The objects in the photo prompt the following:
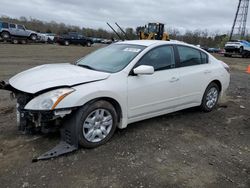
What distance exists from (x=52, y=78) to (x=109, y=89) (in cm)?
82

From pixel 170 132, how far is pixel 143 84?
1.06 meters

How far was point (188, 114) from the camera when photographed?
221 inches

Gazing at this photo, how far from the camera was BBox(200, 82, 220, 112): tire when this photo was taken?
554 cm

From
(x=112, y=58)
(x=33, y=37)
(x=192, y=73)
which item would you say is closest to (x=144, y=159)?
(x=112, y=58)

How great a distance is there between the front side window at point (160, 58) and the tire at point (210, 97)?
1339 millimetres

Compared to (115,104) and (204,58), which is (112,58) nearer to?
(115,104)

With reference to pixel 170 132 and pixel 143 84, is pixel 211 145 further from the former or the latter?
pixel 143 84

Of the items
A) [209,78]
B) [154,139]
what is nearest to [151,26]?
[209,78]

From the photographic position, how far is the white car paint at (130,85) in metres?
3.49

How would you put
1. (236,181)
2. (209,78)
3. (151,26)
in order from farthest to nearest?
(151,26), (209,78), (236,181)

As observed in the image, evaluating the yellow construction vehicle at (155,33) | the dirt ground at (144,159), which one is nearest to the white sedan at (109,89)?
the dirt ground at (144,159)

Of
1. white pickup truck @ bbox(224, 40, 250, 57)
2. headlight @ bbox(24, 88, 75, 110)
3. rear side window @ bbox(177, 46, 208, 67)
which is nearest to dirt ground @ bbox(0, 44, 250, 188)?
headlight @ bbox(24, 88, 75, 110)

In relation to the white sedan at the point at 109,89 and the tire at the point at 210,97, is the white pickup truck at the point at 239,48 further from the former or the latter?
the white sedan at the point at 109,89

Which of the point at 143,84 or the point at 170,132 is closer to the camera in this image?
the point at 143,84
